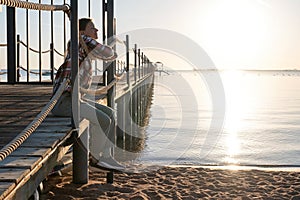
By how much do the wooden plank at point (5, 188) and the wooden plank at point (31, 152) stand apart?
622 mm

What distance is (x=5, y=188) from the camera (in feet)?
8.39

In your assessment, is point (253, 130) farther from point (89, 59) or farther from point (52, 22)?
point (89, 59)

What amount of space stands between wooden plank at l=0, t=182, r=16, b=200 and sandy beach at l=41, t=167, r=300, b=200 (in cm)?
300

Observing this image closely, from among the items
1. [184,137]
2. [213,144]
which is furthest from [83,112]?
[184,137]

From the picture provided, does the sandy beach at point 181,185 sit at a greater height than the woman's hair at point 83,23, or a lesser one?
lesser

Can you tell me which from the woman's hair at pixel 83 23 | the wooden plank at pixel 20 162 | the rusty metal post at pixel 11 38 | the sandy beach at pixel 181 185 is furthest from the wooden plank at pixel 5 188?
the rusty metal post at pixel 11 38

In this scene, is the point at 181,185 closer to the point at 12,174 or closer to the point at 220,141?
the point at 12,174

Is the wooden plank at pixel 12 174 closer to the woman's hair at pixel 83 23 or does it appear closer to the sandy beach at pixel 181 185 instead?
the woman's hair at pixel 83 23

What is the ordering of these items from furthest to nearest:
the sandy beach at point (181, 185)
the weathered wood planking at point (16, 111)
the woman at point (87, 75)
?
the sandy beach at point (181, 185)
the woman at point (87, 75)
the weathered wood planking at point (16, 111)

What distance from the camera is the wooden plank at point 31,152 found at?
10.8 ft

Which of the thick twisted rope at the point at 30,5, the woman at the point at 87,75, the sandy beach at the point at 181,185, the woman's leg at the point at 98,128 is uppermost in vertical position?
the thick twisted rope at the point at 30,5

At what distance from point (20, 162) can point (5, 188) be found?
55 centimetres

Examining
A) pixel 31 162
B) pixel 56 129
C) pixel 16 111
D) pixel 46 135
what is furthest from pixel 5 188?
pixel 16 111

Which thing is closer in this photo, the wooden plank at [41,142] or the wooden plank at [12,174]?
the wooden plank at [12,174]
